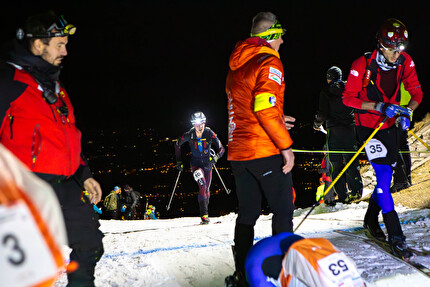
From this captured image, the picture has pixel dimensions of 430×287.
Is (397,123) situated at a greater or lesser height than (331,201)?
greater

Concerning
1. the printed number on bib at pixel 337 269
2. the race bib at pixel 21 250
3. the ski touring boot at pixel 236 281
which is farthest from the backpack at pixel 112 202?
the race bib at pixel 21 250

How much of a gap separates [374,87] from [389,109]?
0.42 metres

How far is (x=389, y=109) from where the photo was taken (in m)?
3.75

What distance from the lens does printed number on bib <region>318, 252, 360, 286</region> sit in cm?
204

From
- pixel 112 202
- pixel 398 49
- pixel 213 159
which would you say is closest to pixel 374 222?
pixel 398 49

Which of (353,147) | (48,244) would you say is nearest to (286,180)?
(48,244)

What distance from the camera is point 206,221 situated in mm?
8195

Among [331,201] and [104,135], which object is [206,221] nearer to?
[331,201]

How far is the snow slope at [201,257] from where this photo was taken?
3.30 meters

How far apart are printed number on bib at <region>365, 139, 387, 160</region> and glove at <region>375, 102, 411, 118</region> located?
0.37 metres

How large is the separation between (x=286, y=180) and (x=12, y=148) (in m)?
1.98

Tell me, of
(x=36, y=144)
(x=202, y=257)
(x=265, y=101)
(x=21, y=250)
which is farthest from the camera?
(x=202, y=257)

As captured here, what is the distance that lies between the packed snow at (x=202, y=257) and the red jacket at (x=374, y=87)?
1.43 metres

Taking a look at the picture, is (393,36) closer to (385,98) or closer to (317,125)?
(385,98)
